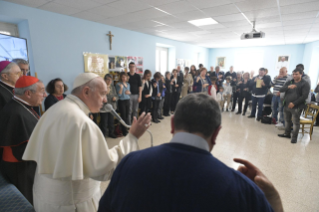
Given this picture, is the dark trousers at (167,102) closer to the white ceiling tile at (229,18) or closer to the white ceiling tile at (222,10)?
the white ceiling tile at (229,18)

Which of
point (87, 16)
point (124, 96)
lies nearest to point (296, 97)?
point (124, 96)

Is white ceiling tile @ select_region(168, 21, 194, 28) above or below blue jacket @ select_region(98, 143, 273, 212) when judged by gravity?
above

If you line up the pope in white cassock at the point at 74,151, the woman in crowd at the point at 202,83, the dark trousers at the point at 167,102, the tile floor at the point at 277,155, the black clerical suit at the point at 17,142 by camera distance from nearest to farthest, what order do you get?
the pope in white cassock at the point at 74,151 → the black clerical suit at the point at 17,142 → the tile floor at the point at 277,155 → the woman in crowd at the point at 202,83 → the dark trousers at the point at 167,102

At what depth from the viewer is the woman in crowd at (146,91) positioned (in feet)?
17.0

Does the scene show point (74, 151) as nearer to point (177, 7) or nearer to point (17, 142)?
point (17, 142)

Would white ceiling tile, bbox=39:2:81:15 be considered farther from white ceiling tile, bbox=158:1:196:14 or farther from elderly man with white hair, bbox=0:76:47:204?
elderly man with white hair, bbox=0:76:47:204

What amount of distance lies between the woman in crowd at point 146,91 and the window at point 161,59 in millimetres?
3373

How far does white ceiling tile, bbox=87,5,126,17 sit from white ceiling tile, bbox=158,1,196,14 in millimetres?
1064

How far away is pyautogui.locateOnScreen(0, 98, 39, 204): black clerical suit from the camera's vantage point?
5.12 feet

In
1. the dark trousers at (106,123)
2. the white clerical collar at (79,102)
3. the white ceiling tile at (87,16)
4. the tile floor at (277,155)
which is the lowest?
the tile floor at (277,155)

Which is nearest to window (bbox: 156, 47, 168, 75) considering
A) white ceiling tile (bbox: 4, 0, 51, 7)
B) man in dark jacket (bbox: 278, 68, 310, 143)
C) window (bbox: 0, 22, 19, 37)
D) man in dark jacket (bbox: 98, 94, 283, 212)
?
white ceiling tile (bbox: 4, 0, 51, 7)

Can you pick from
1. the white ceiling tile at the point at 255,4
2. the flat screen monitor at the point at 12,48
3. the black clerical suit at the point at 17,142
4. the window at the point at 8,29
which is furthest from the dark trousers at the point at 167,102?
the black clerical suit at the point at 17,142

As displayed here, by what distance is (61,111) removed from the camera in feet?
3.69

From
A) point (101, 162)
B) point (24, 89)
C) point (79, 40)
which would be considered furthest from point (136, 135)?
point (79, 40)
